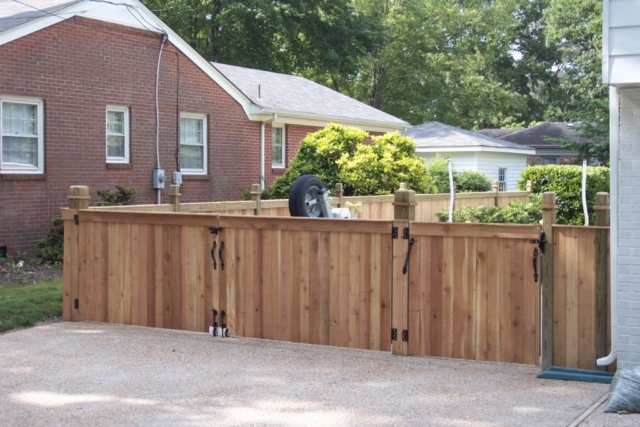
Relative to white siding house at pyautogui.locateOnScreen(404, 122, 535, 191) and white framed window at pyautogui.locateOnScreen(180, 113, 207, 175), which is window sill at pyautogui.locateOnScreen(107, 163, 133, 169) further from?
white siding house at pyautogui.locateOnScreen(404, 122, 535, 191)

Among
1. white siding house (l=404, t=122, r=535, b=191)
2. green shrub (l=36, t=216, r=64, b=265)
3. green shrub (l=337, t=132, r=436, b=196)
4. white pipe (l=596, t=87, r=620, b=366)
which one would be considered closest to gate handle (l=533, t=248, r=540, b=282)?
white pipe (l=596, t=87, r=620, b=366)

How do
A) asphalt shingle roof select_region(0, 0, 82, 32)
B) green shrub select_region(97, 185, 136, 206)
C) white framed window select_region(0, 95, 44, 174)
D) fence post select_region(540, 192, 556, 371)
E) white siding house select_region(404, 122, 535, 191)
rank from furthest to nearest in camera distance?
white siding house select_region(404, 122, 535, 191)
green shrub select_region(97, 185, 136, 206)
asphalt shingle roof select_region(0, 0, 82, 32)
white framed window select_region(0, 95, 44, 174)
fence post select_region(540, 192, 556, 371)

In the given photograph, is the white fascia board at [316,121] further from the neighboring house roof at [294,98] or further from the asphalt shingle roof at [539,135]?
the asphalt shingle roof at [539,135]

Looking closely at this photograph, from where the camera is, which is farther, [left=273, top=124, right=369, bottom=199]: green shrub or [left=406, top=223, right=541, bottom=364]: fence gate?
[left=273, top=124, right=369, bottom=199]: green shrub

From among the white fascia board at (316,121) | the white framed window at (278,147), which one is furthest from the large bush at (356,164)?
the white framed window at (278,147)

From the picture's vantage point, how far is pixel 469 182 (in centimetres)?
2828

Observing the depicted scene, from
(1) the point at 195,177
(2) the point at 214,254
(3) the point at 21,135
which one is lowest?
(2) the point at 214,254

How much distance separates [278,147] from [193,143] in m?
3.80

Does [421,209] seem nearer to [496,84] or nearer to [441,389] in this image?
[441,389]

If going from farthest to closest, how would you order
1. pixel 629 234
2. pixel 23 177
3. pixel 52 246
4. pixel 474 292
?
pixel 23 177
pixel 52 246
pixel 474 292
pixel 629 234

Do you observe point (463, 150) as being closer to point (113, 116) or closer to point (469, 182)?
point (469, 182)

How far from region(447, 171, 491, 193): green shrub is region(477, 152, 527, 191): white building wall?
13.6 feet

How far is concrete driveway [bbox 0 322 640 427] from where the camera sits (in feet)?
19.8

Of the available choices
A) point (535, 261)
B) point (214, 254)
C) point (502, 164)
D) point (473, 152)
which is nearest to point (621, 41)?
point (535, 261)
